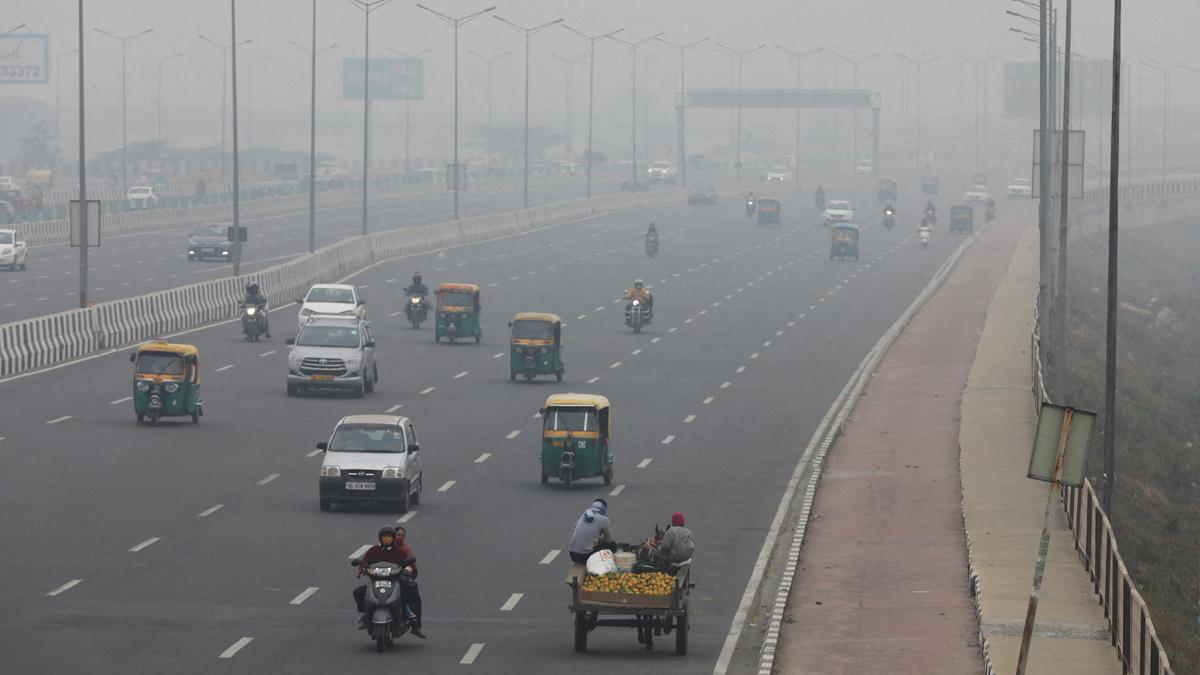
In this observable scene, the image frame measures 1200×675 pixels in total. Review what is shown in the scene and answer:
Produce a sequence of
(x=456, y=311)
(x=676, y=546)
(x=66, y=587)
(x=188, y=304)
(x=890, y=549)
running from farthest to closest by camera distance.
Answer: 1. (x=188, y=304)
2. (x=456, y=311)
3. (x=890, y=549)
4. (x=66, y=587)
5. (x=676, y=546)

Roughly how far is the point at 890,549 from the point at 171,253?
66538 mm

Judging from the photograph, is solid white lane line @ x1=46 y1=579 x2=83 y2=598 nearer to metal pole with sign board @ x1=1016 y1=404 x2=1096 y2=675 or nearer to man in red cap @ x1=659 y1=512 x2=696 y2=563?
man in red cap @ x1=659 y1=512 x2=696 y2=563

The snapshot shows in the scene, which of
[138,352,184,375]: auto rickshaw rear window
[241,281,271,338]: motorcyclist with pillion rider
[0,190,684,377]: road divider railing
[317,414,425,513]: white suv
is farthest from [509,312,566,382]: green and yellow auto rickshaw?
[317,414,425,513]: white suv

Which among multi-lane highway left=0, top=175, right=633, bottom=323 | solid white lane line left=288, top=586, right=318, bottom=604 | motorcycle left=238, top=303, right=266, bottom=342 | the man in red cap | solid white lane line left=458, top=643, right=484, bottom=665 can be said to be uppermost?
multi-lane highway left=0, top=175, right=633, bottom=323

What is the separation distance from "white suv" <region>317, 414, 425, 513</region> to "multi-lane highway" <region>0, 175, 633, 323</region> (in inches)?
1212

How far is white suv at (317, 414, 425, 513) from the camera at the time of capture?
111ft

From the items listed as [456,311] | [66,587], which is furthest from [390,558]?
[456,311]

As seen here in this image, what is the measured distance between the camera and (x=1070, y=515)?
3234 cm

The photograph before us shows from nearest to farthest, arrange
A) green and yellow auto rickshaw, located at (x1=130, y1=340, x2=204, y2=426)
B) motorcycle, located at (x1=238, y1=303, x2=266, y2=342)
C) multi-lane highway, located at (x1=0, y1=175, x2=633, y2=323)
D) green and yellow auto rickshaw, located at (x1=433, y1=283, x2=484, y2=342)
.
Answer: green and yellow auto rickshaw, located at (x1=130, y1=340, x2=204, y2=426) < motorcycle, located at (x1=238, y1=303, x2=266, y2=342) < green and yellow auto rickshaw, located at (x1=433, y1=283, x2=484, y2=342) < multi-lane highway, located at (x1=0, y1=175, x2=633, y2=323)

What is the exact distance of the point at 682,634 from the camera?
78.6 ft

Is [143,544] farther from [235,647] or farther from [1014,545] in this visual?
[1014,545]

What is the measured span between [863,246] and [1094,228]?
24926 mm

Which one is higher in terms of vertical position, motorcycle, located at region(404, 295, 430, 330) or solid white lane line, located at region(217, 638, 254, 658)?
motorcycle, located at region(404, 295, 430, 330)

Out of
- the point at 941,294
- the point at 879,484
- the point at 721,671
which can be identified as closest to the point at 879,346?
the point at 941,294
